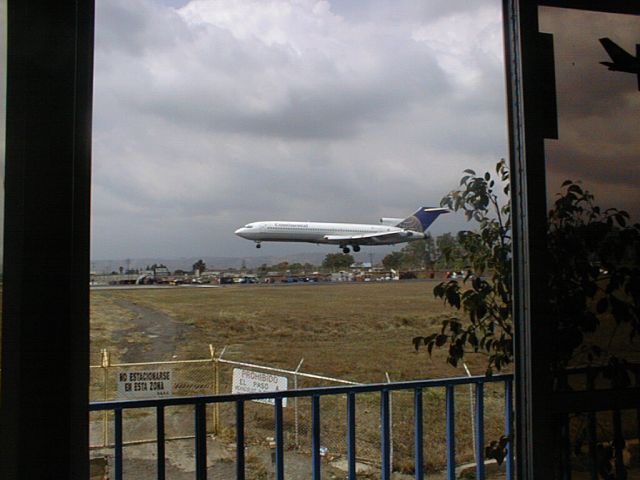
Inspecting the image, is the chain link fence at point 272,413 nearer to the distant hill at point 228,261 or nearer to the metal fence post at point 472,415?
the metal fence post at point 472,415

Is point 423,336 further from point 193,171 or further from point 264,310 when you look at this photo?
point 193,171

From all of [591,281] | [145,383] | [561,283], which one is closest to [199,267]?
[145,383]

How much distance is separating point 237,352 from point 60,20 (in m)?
1.16

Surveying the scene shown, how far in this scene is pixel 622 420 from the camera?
1752 millimetres

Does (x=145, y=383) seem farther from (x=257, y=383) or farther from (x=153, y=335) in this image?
(x=257, y=383)

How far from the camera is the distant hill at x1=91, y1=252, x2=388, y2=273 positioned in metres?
1.72

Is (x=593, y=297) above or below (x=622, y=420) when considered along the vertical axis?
above

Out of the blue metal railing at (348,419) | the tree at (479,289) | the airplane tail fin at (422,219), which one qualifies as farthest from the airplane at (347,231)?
the blue metal railing at (348,419)

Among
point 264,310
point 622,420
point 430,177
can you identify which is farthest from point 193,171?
point 622,420

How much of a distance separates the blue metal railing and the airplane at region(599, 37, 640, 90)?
1166mm

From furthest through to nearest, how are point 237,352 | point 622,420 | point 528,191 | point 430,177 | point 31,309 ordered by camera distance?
point 430,177 < point 237,352 < point 622,420 < point 528,191 < point 31,309

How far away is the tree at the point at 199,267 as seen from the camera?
1832 millimetres

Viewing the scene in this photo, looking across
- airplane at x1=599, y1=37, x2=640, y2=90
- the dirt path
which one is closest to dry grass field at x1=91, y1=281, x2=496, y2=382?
the dirt path

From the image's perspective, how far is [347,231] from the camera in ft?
6.43
